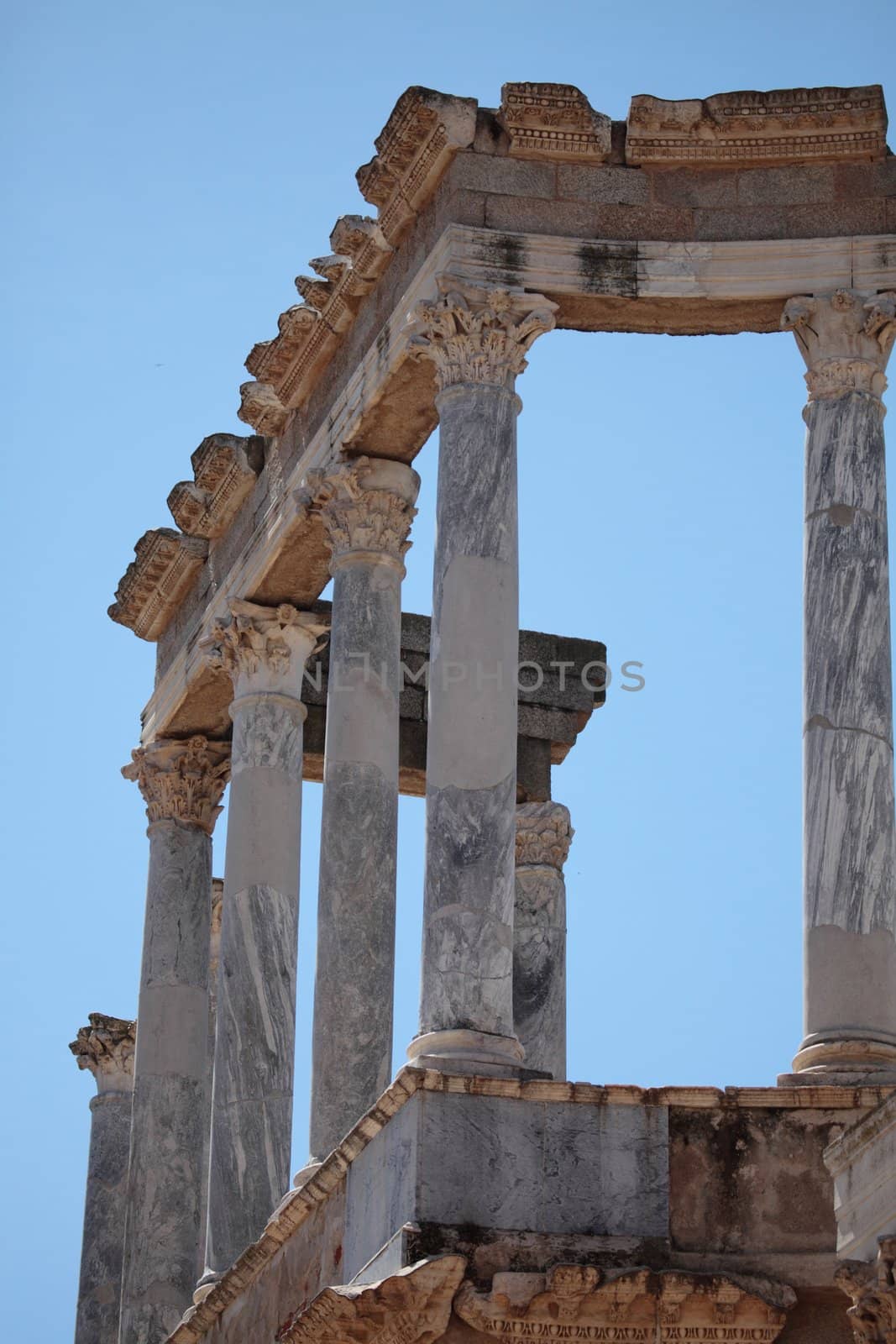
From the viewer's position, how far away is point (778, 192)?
130 feet

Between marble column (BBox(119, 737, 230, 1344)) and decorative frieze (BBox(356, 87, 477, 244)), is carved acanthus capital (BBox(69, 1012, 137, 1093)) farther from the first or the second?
decorative frieze (BBox(356, 87, 477, 244))

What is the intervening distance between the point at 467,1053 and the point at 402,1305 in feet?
9.84

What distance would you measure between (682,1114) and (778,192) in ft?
38.2

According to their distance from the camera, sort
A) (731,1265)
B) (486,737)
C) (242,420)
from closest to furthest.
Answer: (731,1265) → (486,737) → (242,420)

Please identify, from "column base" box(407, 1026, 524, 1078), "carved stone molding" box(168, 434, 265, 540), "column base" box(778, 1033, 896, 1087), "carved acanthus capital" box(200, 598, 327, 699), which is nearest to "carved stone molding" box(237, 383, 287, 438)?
"carved stone molding" box(168, 434, 265, 540)

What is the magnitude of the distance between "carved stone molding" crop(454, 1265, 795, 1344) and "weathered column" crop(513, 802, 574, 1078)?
14696 millimetres

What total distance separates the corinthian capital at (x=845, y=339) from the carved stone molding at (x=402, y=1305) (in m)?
11.5

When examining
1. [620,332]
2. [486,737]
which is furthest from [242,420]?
[486,737]

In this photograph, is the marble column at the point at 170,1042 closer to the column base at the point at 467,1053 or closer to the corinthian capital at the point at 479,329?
the corinthian capital at the point at 479,329

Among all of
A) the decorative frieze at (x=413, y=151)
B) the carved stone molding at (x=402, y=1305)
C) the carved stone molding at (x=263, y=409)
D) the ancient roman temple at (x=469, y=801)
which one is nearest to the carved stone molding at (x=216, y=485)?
the ancient roman temple at (x=469, y=801)

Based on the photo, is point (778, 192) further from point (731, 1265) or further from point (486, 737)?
point (731, 1265)

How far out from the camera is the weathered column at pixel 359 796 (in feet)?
131

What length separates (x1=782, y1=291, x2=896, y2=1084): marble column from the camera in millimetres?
35844

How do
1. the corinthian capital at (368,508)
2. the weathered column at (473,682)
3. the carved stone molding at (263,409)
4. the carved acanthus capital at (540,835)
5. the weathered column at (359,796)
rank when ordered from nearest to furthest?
the weathered column at (473,682)
the weathered column at (359,796)
the corinthian capital at (368,508)
the carved stone molding at (263,409)
the carved acanthus capital at (540,835)
